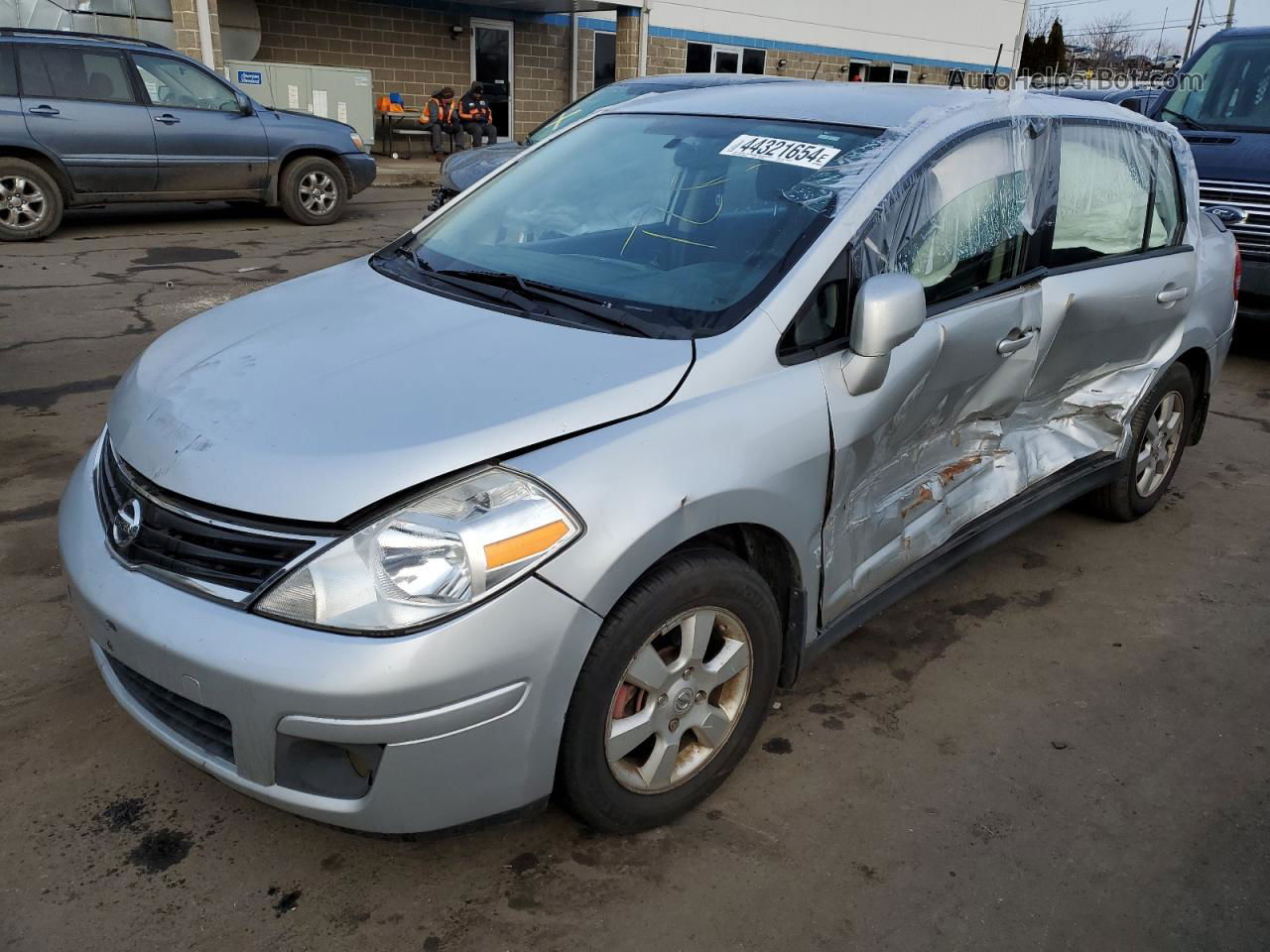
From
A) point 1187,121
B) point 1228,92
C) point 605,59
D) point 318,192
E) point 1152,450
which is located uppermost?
point 1228,92

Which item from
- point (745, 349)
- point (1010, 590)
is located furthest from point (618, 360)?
point (1010, 590)

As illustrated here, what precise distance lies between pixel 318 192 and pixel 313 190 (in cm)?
6

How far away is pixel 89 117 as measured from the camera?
378 inches

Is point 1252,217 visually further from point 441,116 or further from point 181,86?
point 441,116

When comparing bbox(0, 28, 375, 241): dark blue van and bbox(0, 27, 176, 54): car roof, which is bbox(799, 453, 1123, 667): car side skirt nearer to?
bbox(0, 28, 375, 241): dark blue van

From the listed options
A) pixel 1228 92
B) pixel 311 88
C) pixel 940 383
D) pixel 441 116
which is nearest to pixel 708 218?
pixel 940 383

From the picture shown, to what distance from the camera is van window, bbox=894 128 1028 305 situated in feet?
9.82

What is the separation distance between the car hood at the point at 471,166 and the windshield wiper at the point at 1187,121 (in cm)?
510

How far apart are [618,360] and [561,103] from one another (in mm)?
20291

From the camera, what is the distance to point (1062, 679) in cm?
342

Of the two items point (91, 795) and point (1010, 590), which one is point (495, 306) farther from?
point (1010, 590)

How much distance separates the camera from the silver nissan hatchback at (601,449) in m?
2.06

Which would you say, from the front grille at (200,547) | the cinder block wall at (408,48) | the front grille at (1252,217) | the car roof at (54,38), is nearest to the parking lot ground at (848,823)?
the front grille at (200,547)

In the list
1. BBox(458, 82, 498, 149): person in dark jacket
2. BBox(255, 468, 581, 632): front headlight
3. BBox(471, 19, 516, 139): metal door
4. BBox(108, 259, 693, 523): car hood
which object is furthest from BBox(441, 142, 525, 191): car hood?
BBox(471, 19, 516, 139): metal door
